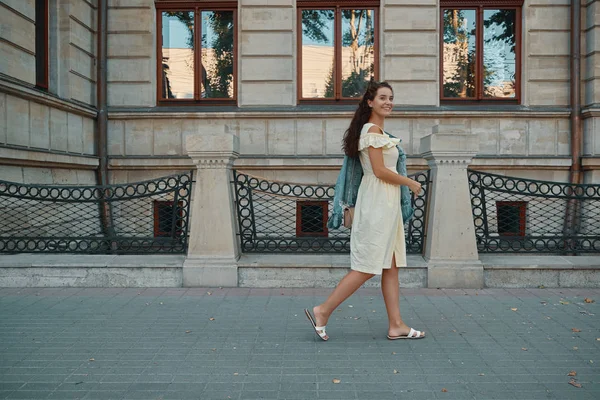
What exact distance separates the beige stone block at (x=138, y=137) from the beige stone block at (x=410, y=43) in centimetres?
577

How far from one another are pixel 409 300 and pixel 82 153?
845cm

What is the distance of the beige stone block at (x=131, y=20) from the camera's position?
12617 mm

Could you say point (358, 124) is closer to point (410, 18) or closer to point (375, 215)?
point (375, 215)

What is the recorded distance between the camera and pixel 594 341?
4.85 m

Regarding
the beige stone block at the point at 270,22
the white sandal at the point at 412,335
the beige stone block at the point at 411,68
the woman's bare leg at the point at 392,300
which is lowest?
the white sandal at the point at 412,335

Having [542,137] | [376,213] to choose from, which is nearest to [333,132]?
[542,137]

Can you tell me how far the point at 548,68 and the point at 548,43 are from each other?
57 centimetres

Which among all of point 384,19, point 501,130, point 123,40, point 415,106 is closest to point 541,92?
point 501,130

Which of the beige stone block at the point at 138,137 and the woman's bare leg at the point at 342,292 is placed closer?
the woman's bare leg at the point at 342,292

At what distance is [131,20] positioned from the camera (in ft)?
41.4

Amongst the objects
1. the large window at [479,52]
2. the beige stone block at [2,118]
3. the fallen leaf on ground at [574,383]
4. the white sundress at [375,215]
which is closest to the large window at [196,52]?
the beige stone block at [2,118]

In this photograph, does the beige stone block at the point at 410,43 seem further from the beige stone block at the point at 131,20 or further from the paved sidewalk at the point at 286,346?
the paved sidewalk at the point at 286,346

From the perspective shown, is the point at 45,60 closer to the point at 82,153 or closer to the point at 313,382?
the point at 82,153

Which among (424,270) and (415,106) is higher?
(415,106)
